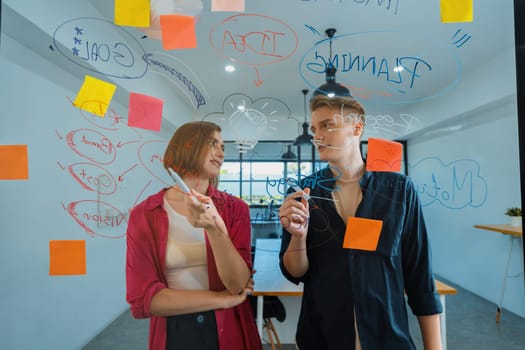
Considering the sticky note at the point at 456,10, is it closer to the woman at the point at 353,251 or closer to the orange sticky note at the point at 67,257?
the woman at the point at 353,251

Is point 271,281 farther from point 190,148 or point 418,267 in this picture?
point 190,148

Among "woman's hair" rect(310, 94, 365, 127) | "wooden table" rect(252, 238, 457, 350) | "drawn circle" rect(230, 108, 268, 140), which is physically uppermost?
"woman's hair" rect(310, 94, 365, 127)

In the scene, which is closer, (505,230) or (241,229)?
(241,229)

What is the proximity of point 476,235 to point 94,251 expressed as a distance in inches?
44.5

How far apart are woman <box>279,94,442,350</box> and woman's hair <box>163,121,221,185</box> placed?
23 cm

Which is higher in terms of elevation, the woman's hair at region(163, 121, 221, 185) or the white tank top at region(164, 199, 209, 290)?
the woman's hair at region(163, 121, 221, 185)

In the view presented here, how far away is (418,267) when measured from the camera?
58 cm

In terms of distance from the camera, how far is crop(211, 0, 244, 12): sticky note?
0.58m

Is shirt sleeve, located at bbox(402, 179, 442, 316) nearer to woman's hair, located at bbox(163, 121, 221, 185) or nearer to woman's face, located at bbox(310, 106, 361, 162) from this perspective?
woman's face, located at bbox(310, 106, 361, 162)

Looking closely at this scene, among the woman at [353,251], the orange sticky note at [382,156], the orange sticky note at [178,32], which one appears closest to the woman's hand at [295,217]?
the woman at [353,251]

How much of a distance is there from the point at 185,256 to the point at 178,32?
0.54 metres

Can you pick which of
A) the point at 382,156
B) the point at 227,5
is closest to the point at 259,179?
the point at 382,156

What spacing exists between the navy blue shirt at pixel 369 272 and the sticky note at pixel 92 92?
536mm

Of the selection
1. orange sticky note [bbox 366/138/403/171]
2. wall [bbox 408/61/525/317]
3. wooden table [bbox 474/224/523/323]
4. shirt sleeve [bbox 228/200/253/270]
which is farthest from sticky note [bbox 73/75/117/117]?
wooden table [bbox 474/224/523/323]
